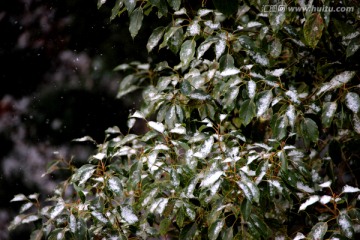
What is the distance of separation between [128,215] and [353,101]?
30.4 inches

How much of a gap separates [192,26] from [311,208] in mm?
833

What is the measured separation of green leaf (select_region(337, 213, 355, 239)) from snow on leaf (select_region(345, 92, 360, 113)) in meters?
0.32

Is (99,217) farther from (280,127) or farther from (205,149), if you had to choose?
(280,127)

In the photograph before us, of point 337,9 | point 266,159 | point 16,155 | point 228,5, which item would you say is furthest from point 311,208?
point 16,155

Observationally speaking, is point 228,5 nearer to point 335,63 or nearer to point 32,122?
point 335,63

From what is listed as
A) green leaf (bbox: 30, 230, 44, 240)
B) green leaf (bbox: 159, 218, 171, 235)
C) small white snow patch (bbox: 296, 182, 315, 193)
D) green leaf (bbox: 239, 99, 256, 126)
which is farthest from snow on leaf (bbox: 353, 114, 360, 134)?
green leaf (bbox: 30, 230, 44, 240)

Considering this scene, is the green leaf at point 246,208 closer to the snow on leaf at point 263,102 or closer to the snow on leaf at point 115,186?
the snow on leaf at point 263,102

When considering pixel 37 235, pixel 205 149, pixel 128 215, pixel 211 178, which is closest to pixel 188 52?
pixel 205 149

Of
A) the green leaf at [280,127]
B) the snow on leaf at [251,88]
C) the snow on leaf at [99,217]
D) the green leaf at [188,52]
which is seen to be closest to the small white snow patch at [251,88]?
the snow on leaf at [251,88]

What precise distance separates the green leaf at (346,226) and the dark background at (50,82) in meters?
1.64

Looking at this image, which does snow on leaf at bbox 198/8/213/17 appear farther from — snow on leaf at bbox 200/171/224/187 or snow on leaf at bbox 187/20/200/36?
snow on leaf at bbox 200/171/224/187

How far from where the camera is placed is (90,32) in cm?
279

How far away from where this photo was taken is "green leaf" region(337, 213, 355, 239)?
1.39 m

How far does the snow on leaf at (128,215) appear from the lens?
1.46 m
